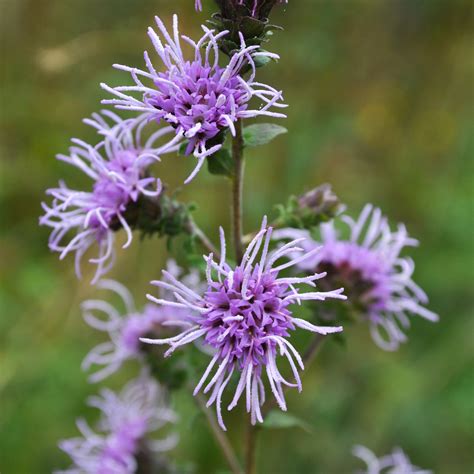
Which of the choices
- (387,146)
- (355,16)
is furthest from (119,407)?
(355,16)

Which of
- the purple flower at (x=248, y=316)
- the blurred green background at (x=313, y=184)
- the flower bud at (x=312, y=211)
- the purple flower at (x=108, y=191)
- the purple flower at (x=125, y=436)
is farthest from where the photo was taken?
the blurred green background at (x=313, y=184)

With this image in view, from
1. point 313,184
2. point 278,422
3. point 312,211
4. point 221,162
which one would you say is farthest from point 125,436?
point 313,184

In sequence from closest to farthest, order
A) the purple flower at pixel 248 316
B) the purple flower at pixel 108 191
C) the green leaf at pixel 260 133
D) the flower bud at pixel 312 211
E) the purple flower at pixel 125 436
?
the purple flower at pixel 248 316
the green leaf at pixel 260 133
the purple flower at pixel 108 191
the flower bud at pixel 312 211
the purple flower at pixel 125 436

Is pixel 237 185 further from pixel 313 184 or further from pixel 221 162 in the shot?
pixel 313 184

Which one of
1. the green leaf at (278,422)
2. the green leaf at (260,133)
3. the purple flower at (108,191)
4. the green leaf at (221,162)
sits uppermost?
the green leaf at (260,133)

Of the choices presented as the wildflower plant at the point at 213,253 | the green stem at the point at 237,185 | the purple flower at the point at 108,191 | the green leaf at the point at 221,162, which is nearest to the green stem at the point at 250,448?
the wildflower plant at the point at 213,253

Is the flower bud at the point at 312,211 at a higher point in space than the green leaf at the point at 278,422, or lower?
higher

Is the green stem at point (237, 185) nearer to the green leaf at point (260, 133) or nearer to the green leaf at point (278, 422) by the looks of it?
the green leaf at point (260, 133)
